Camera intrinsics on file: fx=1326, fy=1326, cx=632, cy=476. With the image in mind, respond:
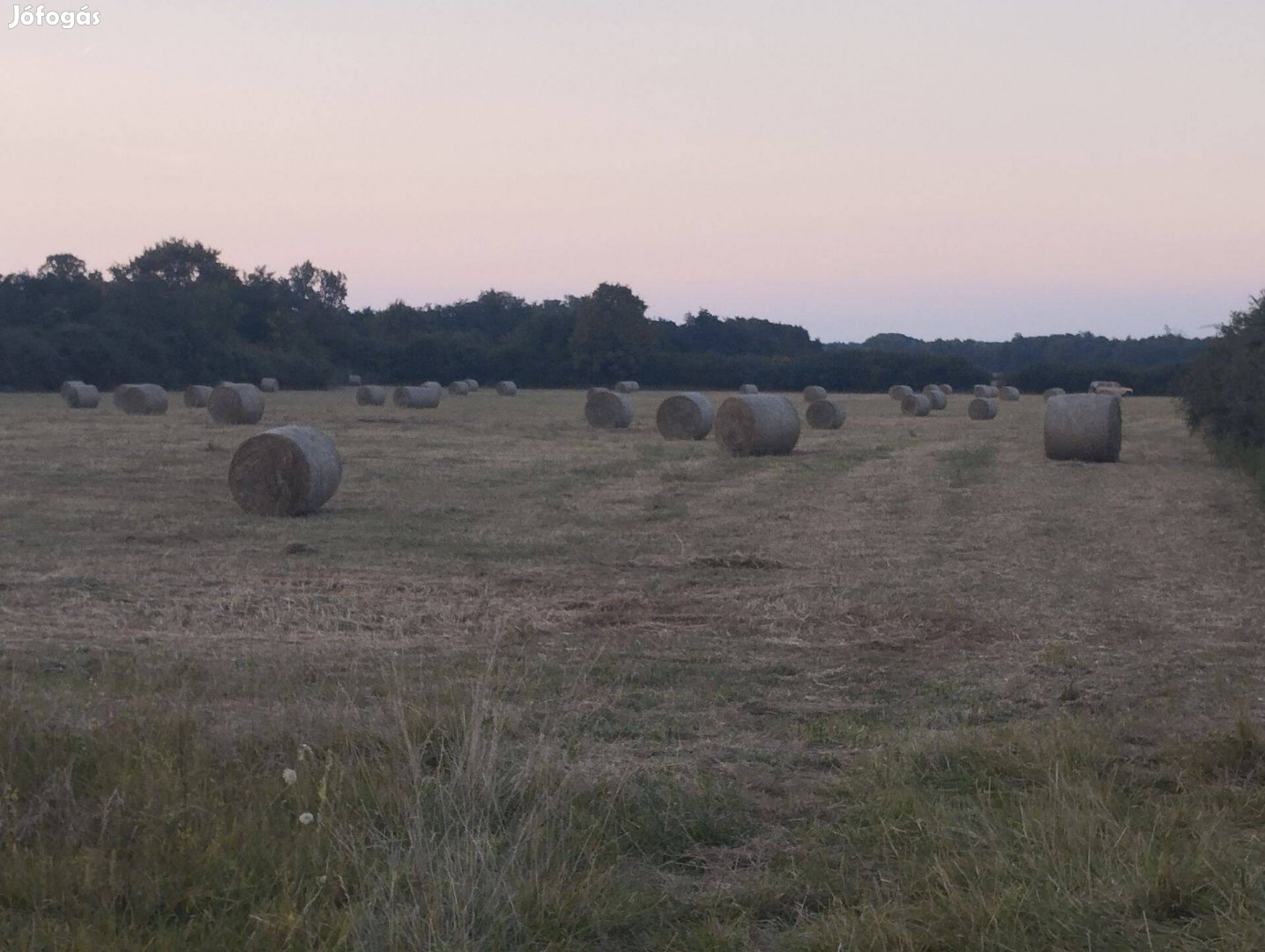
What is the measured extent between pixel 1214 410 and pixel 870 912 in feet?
82.7

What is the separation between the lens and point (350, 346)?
71.6 m

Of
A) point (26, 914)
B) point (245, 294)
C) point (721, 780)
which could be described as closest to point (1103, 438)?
point (721, 780)

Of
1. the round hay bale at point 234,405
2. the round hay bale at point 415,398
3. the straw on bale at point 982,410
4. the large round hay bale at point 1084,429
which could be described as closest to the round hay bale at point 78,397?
the round hay bale at point 415,398

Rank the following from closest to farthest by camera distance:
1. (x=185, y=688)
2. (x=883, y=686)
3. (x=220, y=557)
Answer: (x=185, y=688), (x=883, y=686), (x=220, y=557)

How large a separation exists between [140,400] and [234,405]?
5.96 m

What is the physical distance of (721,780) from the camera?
16.7 feet

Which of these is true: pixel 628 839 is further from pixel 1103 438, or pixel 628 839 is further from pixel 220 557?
pixel 1103 438

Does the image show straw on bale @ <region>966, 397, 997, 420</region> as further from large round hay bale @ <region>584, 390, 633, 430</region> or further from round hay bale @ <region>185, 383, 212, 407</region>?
round hay bale @ <region>185, 383, 212, 407</region>

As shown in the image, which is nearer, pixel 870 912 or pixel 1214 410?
pixel 870 912

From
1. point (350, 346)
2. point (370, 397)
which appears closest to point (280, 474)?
point (370, 397)

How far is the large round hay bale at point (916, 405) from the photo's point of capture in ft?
134

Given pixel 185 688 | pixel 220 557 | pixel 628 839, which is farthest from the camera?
pixel 220 557

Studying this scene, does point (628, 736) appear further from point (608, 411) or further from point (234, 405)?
point (234, 405)

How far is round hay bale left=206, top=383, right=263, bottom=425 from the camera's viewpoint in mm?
30844
